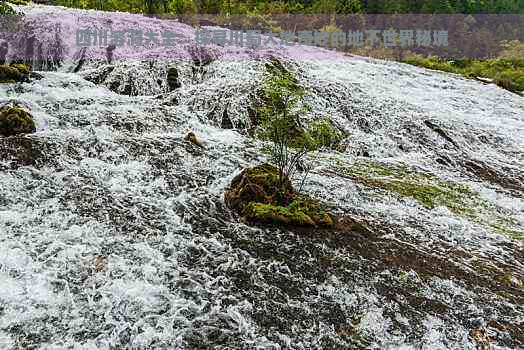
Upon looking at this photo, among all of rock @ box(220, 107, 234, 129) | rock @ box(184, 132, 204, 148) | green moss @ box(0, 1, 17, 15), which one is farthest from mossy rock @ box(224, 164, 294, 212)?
green moss @ box(0, 1, 17, 15)

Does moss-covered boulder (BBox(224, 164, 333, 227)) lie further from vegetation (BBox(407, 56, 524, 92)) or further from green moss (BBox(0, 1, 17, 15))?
vegetation (BBox(407, 56, 524, 92))

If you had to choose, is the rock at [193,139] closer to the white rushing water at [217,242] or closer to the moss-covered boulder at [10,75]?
the white rushing water at [217,242]

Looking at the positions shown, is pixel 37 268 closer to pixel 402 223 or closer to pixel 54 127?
pixel 54 127

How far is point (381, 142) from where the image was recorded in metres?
13.1

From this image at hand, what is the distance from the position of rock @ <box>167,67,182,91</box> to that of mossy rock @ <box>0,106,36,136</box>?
568 cm

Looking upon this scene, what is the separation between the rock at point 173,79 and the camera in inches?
581

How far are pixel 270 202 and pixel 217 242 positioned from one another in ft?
5.06

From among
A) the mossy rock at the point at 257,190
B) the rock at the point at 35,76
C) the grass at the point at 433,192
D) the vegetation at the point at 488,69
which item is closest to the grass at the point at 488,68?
the vegetation at the point at 488,69

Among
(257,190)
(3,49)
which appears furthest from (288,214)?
(3,49)

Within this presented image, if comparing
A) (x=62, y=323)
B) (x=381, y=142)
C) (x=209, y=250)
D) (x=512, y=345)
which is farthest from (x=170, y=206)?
(x=381, y=142)

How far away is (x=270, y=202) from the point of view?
8109 mm

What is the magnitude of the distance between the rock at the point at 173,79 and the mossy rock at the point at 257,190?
23.5 ft

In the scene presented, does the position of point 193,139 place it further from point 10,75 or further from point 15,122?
point 10,75

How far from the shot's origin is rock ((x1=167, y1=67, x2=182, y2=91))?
14760mm
